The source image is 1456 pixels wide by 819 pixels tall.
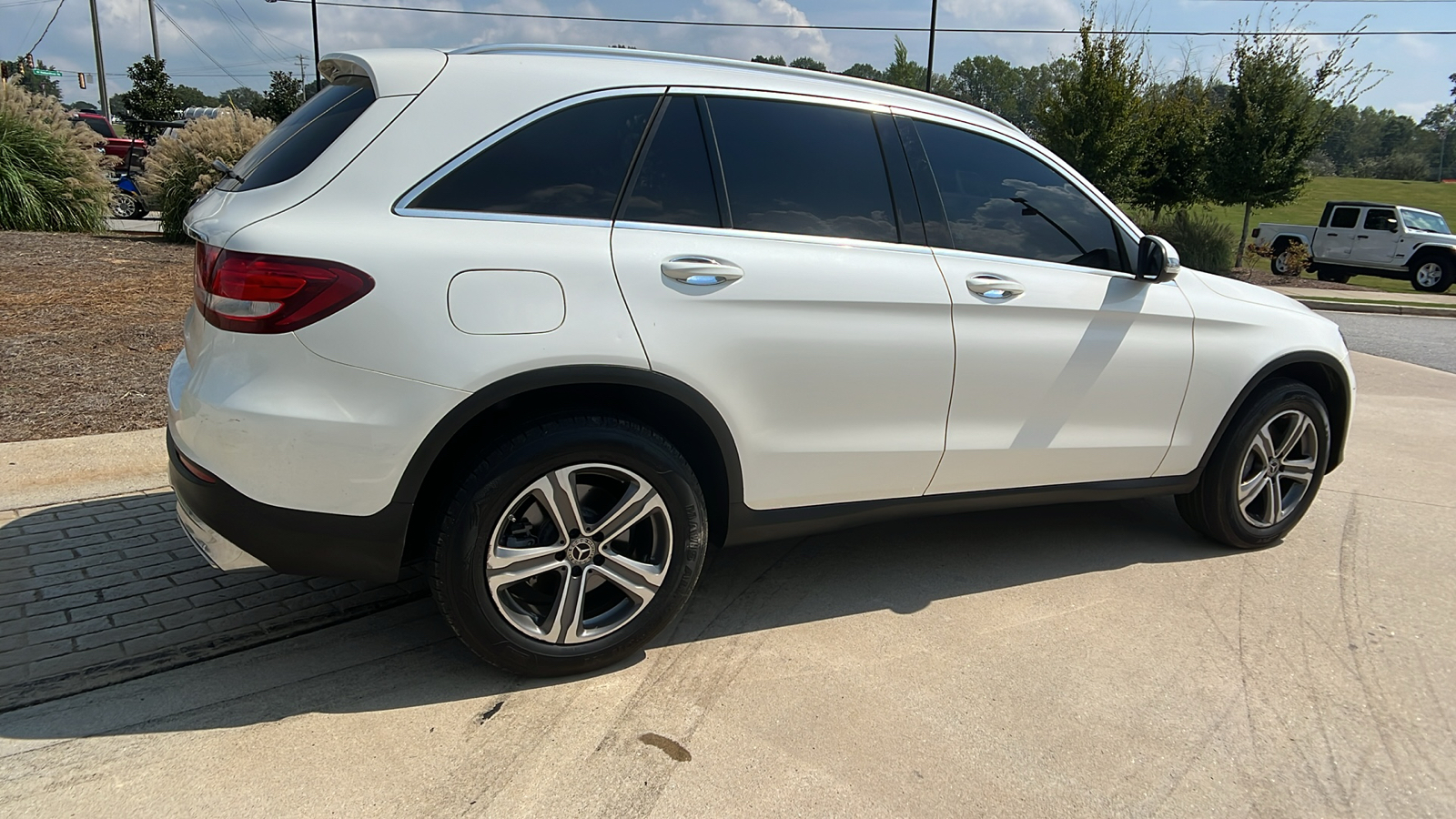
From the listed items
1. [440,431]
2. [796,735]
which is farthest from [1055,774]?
[440,431]

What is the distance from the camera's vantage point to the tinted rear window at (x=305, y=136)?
283 centimetres

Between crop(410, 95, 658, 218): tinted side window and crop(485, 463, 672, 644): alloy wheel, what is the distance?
0.81 metres

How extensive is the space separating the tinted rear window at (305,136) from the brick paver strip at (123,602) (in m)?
1.36

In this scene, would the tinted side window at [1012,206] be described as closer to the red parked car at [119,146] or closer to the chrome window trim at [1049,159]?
the chrome window trim at [1049,159]

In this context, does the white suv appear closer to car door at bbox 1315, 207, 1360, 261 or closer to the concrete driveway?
the concrete driveway

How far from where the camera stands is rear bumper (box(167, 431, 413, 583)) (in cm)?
270

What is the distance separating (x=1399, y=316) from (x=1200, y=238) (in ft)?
19.2

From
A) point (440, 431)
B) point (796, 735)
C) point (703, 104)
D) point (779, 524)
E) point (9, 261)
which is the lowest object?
point (9, 261)

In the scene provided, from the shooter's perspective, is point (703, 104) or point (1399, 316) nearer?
point (703, 104)

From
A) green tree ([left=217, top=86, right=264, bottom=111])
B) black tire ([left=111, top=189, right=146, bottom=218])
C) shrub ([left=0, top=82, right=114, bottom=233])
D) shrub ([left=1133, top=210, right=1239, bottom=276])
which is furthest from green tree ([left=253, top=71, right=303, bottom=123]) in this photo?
shrub ([left=1133, top=210, right=1239, bottom=276])

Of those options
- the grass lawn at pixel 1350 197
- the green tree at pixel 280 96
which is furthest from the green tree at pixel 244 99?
the grass lawn at pixel 1350 197

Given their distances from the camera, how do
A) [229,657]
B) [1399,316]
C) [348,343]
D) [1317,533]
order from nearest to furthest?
[348,343]
[229,657]
[1317,533]
[1399,316]

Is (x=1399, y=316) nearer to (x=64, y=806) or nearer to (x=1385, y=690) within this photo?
(x=1385, y=690)

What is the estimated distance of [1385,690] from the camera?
3289 millimetres
